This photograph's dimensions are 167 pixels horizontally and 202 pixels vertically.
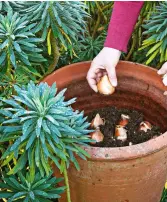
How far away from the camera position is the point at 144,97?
1.58 meters

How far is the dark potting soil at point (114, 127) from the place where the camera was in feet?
4.91

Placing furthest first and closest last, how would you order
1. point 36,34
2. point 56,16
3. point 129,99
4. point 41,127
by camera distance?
point 129,99, point 36,34, point 56,16, point 41,127

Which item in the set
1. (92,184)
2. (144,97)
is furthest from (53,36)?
(92,184)

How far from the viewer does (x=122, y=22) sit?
143 centimetres

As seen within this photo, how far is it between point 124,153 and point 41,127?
0.89ft

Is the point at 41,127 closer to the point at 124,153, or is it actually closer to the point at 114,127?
the point at 124,153

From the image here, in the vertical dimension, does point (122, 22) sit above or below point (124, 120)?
above

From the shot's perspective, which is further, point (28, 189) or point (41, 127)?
point (28, 189)

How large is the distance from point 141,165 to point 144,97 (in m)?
0.34

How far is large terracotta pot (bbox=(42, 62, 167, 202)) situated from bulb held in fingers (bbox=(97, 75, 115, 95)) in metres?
0.10

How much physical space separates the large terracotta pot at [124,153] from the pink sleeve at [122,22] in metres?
0.12

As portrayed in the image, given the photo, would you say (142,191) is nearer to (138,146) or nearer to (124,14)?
(138,146)

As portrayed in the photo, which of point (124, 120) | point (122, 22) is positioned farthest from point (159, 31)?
point (124, 120)

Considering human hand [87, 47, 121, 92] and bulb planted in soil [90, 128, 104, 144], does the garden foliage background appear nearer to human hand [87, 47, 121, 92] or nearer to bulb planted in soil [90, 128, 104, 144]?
human hand [87, 47, 121, 92]
